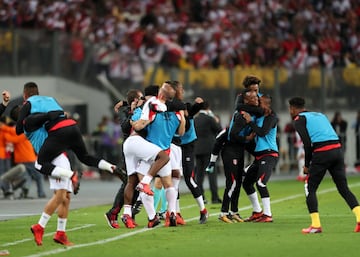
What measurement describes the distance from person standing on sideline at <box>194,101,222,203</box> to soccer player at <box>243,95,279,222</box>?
486 centimetres

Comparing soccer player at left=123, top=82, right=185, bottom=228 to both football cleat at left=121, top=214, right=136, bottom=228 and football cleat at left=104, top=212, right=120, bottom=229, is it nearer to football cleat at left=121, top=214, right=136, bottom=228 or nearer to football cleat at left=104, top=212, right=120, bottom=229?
football cleat at left=121, top=214, right=136, bottom=228

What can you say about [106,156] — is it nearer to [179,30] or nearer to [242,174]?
[179,30]

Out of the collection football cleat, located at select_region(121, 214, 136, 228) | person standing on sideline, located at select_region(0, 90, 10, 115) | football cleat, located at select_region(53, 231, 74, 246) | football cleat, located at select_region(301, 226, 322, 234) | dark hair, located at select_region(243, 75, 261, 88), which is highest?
dark hair, located at select_region(243, 75, 261, 88)

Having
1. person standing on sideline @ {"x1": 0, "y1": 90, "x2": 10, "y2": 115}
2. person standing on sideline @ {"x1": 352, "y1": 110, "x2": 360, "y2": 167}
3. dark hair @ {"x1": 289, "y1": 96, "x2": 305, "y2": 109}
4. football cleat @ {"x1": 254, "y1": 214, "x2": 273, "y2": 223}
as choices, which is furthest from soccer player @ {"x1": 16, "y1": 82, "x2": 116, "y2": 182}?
person standing on sideline @ {"x1": 352, "y1": 110, "x2": 360, "y2": 167}

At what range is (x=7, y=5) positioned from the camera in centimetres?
3731

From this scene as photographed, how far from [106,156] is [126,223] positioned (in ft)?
62.4

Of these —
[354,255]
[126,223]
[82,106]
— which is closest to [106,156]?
[82,106]

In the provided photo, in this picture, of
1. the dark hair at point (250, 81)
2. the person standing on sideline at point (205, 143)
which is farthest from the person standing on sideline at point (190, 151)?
the person standing on sideline at point (205, 143)

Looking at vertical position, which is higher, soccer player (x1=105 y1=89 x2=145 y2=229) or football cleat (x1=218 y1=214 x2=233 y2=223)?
soccer player (x1=105 y1=89 x2=145 y2=229)

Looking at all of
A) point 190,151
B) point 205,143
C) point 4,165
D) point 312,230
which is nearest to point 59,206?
point 312,230

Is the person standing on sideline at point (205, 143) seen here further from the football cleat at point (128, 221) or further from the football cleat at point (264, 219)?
the football cleat at point (128, 221)

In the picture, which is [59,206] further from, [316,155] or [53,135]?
[316,155]

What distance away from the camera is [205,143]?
24.4 metres

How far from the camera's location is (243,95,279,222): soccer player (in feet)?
61.3
